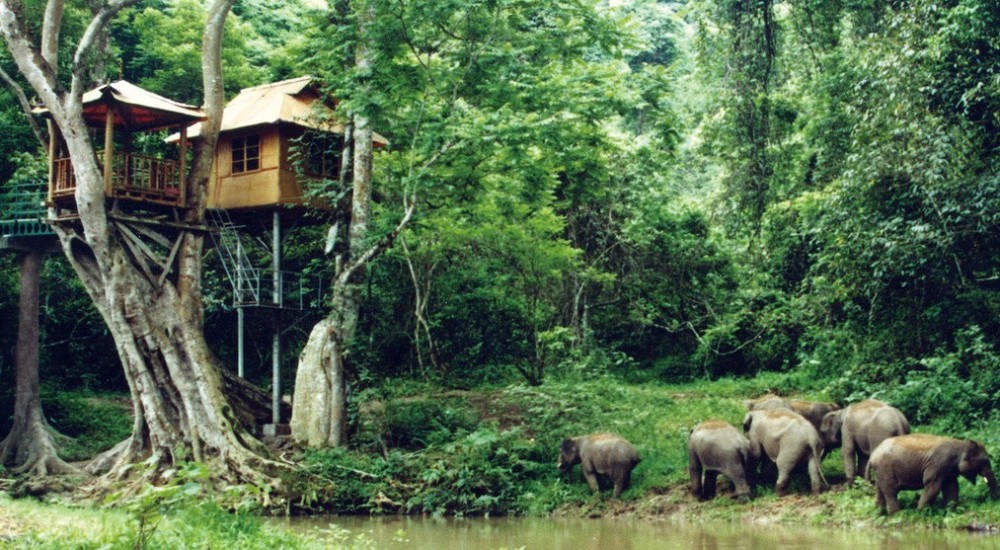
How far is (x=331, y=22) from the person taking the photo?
20.8 m

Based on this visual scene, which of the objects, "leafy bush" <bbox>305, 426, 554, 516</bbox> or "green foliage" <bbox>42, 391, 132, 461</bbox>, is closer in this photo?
"leafy bush" <bbox>305, 426, 554, 516</bbox>

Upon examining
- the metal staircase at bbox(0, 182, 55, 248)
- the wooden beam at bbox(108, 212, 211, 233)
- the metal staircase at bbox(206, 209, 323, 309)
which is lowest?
the metal staircase at bbox(206, 209, 323, 309)

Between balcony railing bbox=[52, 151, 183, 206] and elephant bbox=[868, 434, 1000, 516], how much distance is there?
45.6 feet

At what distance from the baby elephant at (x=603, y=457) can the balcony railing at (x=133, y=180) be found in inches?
363

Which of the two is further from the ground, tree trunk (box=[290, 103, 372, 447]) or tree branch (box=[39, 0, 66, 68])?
tree branch (box=[39, 0, 66, 68])

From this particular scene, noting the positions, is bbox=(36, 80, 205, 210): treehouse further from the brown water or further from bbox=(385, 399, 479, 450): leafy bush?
the brown water

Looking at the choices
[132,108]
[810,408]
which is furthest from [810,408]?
[132,108]

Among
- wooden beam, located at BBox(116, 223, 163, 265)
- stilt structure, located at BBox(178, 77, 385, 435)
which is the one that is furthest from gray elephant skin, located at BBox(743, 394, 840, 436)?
wooden beam, located at BBox(116, 223, 163, 265)

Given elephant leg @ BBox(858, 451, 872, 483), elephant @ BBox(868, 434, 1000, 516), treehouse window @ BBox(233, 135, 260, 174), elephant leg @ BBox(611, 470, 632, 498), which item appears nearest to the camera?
elephant @ BBox(868, 434, 1000, 516)

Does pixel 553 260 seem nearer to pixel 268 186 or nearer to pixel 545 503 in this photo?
pixel 268 186

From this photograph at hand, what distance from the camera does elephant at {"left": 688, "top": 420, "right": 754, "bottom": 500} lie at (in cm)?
1527

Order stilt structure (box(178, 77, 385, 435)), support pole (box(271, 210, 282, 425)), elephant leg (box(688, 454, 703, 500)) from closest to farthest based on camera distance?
elephant leg (box(688, 454, 703, 500))
support pole (box(271, 210, 282, 425))
stilt structure (box(178, 77, 385, 435))

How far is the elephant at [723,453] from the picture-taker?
15.3m

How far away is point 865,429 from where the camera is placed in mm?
14719
